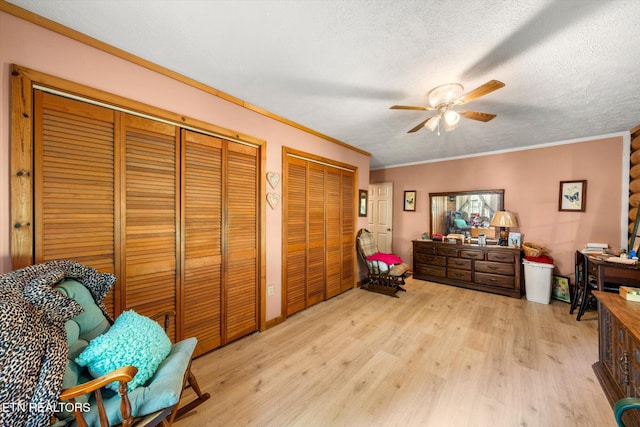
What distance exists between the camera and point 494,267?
3711 millimetres

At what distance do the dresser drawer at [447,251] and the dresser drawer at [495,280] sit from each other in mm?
461

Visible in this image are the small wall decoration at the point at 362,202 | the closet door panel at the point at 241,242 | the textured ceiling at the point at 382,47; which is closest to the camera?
the textured ceiling at the point at 382,47

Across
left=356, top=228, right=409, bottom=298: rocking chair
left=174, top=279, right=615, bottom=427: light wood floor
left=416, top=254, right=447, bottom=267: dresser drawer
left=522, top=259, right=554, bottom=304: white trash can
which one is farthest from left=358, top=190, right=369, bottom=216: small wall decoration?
left=522, top=259, right=554, bottom=304: white trash can

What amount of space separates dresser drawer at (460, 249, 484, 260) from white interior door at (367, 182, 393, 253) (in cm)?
156

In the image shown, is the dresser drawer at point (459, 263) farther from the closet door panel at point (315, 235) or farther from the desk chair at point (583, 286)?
the closet door panel at point (315, 235)

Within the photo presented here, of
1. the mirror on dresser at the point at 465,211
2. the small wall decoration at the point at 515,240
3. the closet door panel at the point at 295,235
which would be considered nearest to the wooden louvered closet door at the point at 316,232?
the closet door panel at the point at 295,235

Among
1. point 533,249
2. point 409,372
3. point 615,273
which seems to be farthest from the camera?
point 533,249

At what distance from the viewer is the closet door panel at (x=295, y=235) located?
9.50ft

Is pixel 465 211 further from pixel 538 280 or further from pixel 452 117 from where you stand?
pixel 452 117

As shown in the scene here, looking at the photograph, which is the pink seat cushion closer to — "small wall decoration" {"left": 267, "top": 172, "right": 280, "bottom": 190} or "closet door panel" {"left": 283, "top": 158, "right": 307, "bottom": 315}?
"closet door panel" {"left": 283, "top": 158, "right": 307, "bottom": 315}

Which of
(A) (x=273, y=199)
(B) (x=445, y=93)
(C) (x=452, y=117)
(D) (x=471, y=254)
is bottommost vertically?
(D) (x=471, y=254)

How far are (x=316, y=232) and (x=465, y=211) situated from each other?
2936 mm

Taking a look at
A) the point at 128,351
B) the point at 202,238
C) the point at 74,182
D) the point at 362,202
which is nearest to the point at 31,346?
the point at 128,351

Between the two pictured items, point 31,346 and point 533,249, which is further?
point 533,249
